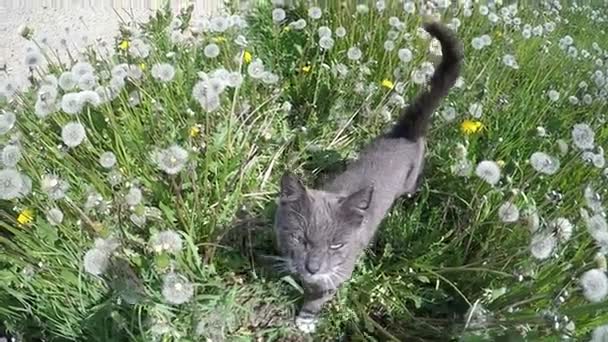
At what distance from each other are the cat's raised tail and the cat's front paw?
2.42 feet

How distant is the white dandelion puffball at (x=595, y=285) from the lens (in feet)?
5.15

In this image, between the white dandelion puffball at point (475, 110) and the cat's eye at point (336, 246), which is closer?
the cat's eye at point (336, 246)

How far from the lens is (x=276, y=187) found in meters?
2.54

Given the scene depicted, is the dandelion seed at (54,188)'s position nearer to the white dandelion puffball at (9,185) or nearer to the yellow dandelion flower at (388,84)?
the white dandelion puffball at (9,185)

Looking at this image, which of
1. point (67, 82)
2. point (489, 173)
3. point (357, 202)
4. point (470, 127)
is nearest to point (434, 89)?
point (470, 127)

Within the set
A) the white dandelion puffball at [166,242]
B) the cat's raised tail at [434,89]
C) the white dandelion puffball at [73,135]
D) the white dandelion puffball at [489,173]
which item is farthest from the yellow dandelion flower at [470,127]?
the white dandelion puffball at [73,135]

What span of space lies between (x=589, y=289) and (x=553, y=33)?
2.33 metres

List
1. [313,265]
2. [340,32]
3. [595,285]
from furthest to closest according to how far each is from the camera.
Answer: [340,32] < [313,265] < [595,285]

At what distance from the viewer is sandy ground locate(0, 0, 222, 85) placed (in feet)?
11.7

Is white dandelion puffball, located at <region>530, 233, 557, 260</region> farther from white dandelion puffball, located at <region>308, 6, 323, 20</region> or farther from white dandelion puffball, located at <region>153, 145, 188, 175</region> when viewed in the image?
white dandelion puffball, located at <region>308, 6, 323, 20</region>

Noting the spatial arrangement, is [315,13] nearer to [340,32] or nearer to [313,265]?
[340,32]

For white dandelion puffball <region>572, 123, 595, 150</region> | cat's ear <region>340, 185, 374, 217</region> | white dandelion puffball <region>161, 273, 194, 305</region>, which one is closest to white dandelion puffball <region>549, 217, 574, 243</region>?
white dandelion puffball <region>572, 123, 595, 150</region>

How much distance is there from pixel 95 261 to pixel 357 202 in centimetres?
74

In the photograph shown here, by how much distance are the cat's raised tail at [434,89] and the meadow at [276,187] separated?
7.1 inches
